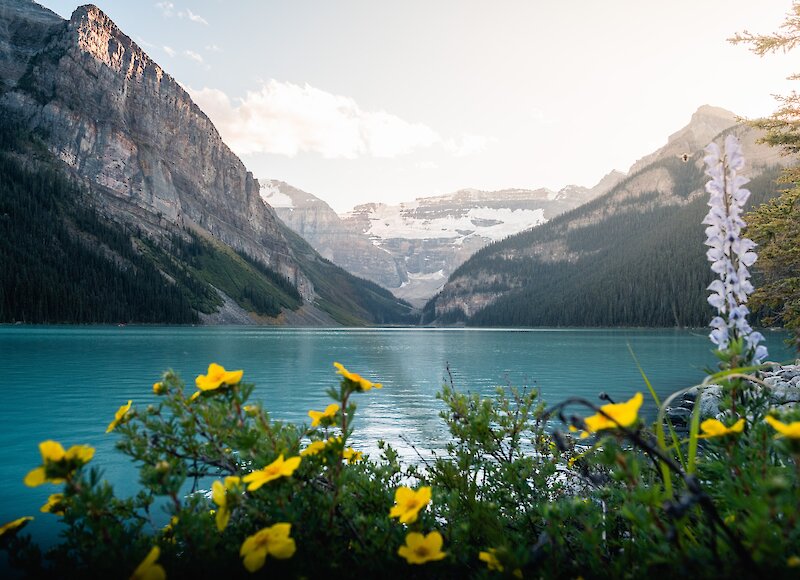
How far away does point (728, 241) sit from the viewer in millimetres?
3988

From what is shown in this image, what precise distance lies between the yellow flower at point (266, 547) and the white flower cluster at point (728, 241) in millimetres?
3433

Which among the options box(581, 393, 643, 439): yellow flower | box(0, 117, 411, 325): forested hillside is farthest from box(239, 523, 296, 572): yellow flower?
box(0, 117, 411, 325): forested hillside

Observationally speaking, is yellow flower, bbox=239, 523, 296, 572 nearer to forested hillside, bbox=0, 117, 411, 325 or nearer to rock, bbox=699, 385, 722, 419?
rock, bbox=699, 385, 722, 419

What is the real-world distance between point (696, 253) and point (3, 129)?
26501 cm

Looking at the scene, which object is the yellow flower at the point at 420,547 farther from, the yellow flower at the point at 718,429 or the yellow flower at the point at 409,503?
the yellow flower at the point at 718,429

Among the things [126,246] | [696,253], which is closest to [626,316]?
[696,253]

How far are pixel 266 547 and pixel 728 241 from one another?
13.4 feet

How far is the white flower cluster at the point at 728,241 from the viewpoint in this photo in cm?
380

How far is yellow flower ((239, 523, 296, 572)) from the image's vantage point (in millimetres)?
2299

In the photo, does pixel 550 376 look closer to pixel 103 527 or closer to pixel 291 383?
pixel 291 383

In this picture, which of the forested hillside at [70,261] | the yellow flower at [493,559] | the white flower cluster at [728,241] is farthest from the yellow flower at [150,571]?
the forested hillside at [70,261]

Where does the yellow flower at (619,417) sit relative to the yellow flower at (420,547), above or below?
above

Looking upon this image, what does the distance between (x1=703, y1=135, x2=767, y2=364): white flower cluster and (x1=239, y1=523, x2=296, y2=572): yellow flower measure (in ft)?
11.3

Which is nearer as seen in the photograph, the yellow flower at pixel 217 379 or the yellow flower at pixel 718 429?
the yellow flower at pixel 718 429
